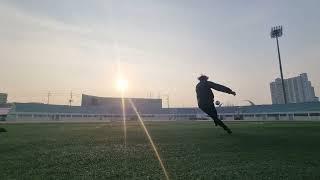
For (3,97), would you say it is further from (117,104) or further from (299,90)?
(299,90)

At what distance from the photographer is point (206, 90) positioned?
520 inches

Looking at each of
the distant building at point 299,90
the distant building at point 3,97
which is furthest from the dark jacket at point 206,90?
the distant building at point 299,90

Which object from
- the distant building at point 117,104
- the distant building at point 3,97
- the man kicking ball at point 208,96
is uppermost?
the distant building at point 3,97

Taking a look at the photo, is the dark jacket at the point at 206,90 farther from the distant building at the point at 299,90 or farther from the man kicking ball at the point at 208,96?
the distant building at the point at 299,90

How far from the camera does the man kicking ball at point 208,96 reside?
13.1 m

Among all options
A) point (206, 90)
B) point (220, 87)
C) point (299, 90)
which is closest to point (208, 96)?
point (206, 90)

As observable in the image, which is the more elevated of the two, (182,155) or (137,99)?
(137,99)

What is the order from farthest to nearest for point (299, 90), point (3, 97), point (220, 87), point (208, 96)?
1. point (299, 90)
2. point (3, 97)
3. point (220, 87)
4. point (208, 96)

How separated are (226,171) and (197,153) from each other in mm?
2207

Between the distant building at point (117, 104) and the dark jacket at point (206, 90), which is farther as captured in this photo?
the distant building at point (117, 104)

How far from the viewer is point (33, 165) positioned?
594 cm

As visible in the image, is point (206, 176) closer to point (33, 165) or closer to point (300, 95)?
point (33, 165)

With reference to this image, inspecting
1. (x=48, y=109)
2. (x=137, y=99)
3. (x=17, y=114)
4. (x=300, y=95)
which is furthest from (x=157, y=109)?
(x=300, y=95)

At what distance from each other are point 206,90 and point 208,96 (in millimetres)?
336
